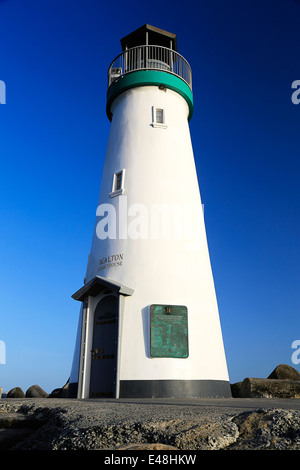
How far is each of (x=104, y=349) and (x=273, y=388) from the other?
5220 mm

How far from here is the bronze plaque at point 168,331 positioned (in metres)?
10.2

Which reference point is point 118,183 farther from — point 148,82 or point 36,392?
point 36,392

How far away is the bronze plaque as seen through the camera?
10.2 metres

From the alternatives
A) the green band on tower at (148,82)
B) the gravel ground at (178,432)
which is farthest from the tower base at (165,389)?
the green band on tower at (148,82)

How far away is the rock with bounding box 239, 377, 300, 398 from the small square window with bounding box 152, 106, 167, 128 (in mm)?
8761

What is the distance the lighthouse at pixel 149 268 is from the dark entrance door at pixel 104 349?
0.03m

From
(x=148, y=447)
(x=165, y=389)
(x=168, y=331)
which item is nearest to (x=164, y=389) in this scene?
(x=165, y=389)

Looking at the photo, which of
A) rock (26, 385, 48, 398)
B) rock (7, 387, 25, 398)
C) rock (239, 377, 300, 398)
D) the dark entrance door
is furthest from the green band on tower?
rock (7, 387, 25, 398)

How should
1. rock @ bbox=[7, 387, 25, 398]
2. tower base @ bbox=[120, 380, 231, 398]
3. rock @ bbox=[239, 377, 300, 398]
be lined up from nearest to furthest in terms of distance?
tower base @ bbox=[120, 380, 231, 398] < rock @ bbox=[239, 377, 300, 398] < rock @ bbox=[7, 387, 25, 398]

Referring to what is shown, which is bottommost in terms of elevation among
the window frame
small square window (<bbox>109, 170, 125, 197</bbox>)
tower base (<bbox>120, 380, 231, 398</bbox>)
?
tower base (<bbox>120, 380, 231, 398</bbox>)

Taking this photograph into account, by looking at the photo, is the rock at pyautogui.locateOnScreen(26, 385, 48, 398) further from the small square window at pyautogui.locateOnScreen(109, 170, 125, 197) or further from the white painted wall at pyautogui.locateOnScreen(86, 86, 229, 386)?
the small square window at pyautogui.locateOnScreen(109, 170, 125, 197)

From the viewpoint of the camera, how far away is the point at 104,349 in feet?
35.6
